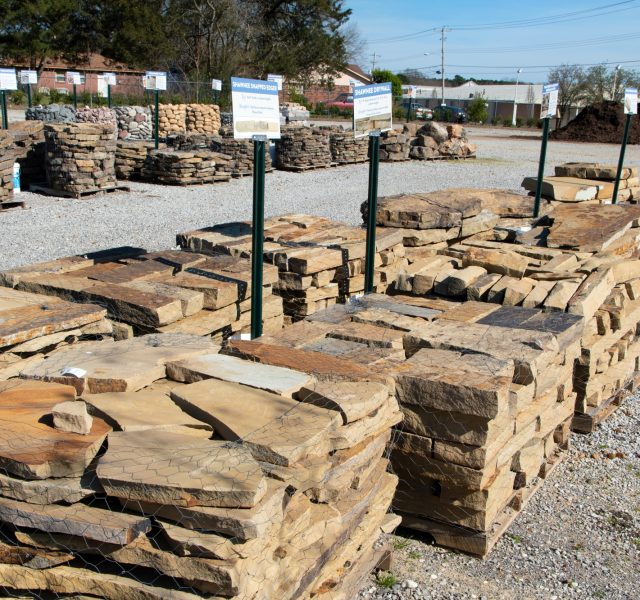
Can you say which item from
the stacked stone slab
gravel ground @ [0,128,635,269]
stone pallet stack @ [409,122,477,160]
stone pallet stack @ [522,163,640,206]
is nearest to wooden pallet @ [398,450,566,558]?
stone pallet stack @ [522,163,640,206]

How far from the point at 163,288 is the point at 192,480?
287 cm

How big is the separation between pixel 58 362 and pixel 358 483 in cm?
184

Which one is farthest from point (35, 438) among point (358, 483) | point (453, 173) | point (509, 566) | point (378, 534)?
point (453, 173)

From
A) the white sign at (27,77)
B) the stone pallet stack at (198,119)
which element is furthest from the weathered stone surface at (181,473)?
the stone pallet stack at (198,119)

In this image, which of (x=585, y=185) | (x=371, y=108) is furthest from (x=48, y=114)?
(x=371, y=108)

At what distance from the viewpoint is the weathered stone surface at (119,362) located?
3.78 meters

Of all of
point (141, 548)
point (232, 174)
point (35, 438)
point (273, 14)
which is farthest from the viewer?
point (273, 14)

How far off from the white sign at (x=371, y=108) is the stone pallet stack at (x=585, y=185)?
4.17 meters

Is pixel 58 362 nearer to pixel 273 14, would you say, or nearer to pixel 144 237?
pixel 144 237

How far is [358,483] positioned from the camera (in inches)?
Result: 142

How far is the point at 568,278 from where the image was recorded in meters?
6.11

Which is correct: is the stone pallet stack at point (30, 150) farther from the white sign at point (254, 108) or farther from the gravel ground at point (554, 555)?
the gravel ground at point (554, 555)

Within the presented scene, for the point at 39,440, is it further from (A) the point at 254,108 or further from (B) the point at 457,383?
(A) the point at 254,108

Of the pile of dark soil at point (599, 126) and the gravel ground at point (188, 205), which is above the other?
the pile of dark soil at point (599, 126)
